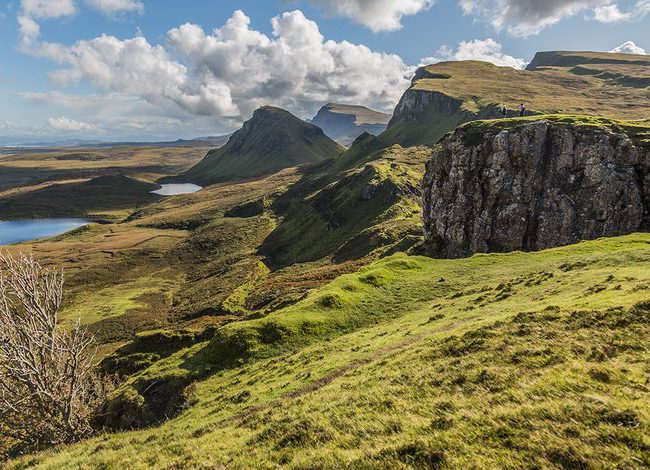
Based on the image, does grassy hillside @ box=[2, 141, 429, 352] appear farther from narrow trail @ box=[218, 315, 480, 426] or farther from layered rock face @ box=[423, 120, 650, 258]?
narrow trail @ box=[218, 315, 480, 426]

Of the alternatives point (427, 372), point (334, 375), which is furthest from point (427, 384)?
point (334, 375)

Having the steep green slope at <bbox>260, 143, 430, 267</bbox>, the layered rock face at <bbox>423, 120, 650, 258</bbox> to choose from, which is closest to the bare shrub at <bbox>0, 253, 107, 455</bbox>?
the layered rock face at <bbox>423, 120, 650, 258</bbox>

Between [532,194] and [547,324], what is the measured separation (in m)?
56.8

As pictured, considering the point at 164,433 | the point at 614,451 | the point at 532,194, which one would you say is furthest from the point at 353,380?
the point at 532,194

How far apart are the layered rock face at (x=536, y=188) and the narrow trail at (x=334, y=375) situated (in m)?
47.5

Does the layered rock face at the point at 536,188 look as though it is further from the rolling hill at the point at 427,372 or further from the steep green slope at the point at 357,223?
the steep green slope at the point at 357,223

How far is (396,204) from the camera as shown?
164 metres

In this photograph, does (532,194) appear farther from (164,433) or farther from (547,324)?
(164,433)

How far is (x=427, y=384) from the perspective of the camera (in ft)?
63.6

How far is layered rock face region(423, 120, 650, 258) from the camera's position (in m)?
64.8

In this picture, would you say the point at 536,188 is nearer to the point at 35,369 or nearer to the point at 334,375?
the point at 334,375

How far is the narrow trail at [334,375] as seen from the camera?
24234mm

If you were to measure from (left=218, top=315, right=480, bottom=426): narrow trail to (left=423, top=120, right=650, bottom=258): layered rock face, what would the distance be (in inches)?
1869

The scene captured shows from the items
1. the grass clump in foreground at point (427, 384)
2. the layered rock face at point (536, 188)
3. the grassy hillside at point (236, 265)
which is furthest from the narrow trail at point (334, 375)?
Answer: the grassy hillside at point (236, 265)
